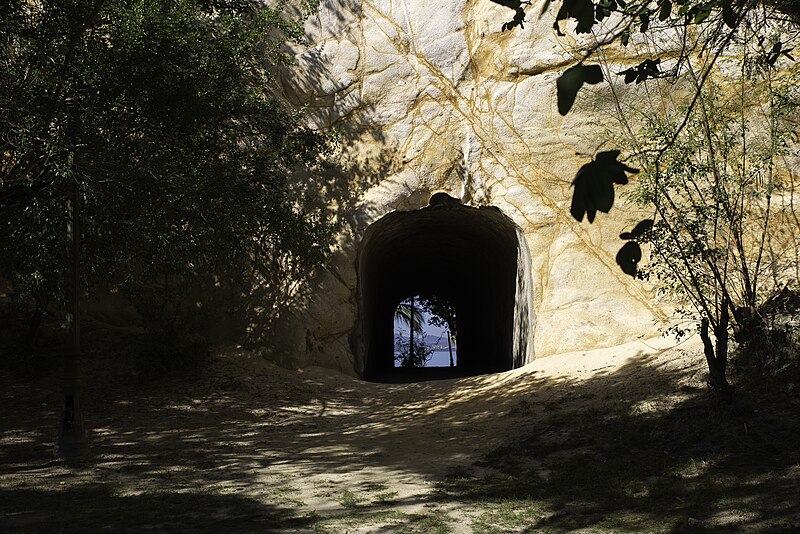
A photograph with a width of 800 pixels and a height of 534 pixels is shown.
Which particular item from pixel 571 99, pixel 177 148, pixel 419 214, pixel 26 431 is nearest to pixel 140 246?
pixel 177 148

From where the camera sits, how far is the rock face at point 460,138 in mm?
13477

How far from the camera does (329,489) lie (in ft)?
22.9

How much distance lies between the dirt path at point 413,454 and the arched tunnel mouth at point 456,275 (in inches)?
115

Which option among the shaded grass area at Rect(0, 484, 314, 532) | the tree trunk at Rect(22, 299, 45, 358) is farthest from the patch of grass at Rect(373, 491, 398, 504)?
the tree trunk at Rect(22, 299, 45, 358)

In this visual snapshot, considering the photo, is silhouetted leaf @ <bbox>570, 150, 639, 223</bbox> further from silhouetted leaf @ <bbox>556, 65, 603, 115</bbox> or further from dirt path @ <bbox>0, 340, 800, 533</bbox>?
dirt path @ <bbox>0, 340, 800, 533</bbox>

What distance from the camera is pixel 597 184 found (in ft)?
6.23

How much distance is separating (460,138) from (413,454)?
7.43m

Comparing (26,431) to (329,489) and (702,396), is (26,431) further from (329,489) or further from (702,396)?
(702,396)

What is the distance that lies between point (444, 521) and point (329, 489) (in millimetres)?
1522

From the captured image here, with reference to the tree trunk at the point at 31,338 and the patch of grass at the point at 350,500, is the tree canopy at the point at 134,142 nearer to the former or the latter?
the tree trunk at the point at 31,338

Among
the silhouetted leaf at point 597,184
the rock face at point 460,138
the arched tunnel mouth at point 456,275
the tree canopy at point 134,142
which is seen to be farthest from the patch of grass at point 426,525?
the arched tunnel mouth at point 456,275

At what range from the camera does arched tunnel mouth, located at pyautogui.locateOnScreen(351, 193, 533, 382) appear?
48.0ft

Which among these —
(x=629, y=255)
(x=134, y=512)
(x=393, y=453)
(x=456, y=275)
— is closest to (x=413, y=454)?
(x=393, y=453)

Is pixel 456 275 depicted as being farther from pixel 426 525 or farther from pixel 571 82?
pixel 571 82
